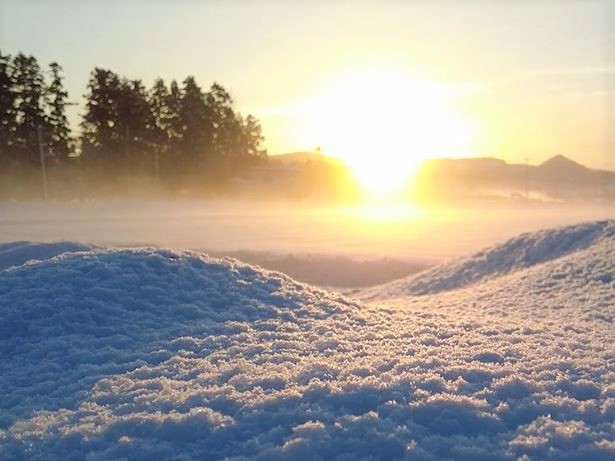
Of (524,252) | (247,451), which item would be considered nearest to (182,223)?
(524,252)

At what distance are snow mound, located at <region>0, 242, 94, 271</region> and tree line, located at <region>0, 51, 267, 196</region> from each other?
26351 mm

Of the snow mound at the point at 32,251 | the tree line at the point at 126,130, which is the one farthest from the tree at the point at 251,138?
the snow mound at the point at 32,251

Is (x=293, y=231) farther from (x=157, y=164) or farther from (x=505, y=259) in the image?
(x=157, y=164)

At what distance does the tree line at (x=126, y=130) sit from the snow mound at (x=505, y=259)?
105ft

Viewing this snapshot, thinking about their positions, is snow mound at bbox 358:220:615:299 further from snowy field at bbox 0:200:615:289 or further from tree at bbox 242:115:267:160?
tree at bbox 242:115:267:160

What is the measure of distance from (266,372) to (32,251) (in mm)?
11920

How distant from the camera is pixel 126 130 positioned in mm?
45438

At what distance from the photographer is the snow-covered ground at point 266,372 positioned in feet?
12.7

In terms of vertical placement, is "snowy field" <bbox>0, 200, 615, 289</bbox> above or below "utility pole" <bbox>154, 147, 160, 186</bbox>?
below

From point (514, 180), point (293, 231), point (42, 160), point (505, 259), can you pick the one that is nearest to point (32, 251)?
point (505, 259)

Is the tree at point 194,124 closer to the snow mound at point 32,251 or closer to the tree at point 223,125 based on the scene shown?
the tree at point 223,125

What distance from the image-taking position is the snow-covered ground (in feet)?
12.7

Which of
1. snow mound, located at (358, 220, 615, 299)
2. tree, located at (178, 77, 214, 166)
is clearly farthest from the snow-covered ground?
tree, located at (178, 77, 214, 166)

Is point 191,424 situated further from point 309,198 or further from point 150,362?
point 309,198
